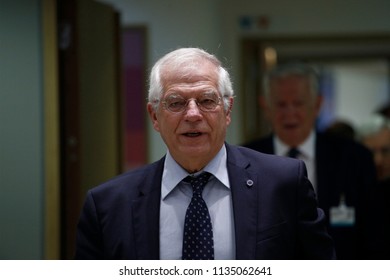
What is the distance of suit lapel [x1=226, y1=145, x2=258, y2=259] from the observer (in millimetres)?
1817

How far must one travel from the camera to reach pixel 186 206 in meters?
1.90

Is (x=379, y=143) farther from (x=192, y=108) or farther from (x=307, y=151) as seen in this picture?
(x=192, y=108)

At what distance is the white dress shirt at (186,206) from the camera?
1858mm

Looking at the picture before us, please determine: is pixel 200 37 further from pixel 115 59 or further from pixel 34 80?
pixel 34 80

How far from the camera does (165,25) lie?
16.9 feet

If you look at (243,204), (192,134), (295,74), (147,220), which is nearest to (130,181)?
(147,220)

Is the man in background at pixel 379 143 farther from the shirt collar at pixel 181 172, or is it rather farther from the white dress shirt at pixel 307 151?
the shirt collar at pixel 181 172

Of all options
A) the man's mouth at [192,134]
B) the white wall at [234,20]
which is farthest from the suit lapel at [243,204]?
the white wall at [234,20]

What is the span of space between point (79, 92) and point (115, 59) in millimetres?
447

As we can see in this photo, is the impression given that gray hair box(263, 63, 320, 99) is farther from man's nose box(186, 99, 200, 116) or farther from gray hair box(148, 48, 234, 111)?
man's nose box(186, 99, 200, 116)

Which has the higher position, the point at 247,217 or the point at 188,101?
the point at 188,101

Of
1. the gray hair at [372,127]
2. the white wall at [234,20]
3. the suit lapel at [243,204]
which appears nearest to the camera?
the suit lapel at [243,204]

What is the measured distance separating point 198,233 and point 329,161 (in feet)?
3.87
